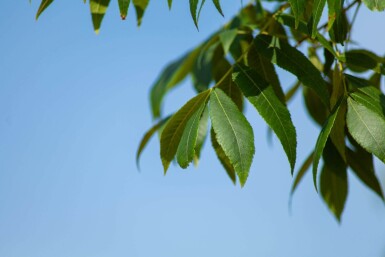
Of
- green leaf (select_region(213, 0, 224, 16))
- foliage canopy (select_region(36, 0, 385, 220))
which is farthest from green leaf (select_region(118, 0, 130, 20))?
green leaf (select_region(213, 0, 224, 16))

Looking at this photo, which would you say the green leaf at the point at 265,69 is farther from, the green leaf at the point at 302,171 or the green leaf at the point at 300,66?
the green leaf at the point at 302,171

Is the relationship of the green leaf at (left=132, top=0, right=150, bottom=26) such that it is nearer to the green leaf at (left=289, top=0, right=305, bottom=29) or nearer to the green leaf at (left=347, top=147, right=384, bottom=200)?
the green leaf at (left=289, top=0, right=305, bottom=29)

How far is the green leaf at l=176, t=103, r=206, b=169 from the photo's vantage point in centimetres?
111

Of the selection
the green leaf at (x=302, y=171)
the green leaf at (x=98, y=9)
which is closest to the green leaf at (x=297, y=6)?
the green leaf at (x=98, y=9)

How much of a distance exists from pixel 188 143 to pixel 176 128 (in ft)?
0.36

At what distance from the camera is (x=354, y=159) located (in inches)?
63.0

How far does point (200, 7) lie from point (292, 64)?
0.80 feet

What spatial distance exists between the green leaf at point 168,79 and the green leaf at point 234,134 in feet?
2.78

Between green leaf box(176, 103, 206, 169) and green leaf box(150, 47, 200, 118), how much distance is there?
2.86ft

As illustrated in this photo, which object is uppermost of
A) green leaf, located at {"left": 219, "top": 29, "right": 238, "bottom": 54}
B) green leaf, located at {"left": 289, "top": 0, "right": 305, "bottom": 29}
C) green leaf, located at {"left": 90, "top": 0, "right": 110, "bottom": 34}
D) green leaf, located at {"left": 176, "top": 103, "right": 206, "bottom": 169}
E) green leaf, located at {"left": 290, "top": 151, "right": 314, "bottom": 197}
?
green leaf, located at {"left": 90, "top": 0, "right": 110, "bottom": 34}

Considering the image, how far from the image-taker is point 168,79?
6.70 ft

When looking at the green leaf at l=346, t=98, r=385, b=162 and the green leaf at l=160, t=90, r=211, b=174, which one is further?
the green leaf at l=160, t=90, r=211, b=174

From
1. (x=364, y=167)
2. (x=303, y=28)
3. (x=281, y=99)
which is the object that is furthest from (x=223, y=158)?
(x=364, y=167)

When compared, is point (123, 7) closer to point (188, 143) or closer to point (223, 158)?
point (188, 143)
